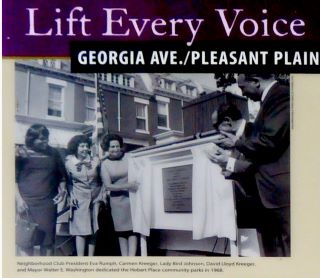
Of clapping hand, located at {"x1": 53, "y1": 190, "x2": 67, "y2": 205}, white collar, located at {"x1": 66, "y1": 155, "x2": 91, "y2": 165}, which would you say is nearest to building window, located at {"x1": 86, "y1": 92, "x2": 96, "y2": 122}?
white collar, located at {"x1": 66, "y1": 155, "x2": 91, "y2": 165}

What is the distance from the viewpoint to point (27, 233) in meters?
1.54

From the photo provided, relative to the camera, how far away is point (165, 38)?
152 cm

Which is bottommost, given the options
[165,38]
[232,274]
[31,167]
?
[232,274]

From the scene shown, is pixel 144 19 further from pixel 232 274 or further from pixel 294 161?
pixel 232 274

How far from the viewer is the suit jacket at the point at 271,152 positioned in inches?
59.8

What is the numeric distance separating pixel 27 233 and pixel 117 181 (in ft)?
0.94

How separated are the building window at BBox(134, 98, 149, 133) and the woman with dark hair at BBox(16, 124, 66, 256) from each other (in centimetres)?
24

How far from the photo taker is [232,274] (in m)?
1.55

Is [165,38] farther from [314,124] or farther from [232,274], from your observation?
[232,274]

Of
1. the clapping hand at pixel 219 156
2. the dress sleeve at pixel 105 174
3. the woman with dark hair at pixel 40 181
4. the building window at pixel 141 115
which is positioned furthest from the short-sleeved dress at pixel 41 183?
the clapping hand at pixel 219 156

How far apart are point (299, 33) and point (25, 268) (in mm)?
989

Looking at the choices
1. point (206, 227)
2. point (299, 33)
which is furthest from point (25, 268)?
point (299, 33)

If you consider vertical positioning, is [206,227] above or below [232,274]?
above

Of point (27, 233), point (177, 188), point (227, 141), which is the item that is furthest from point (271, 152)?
point (27, 233)
